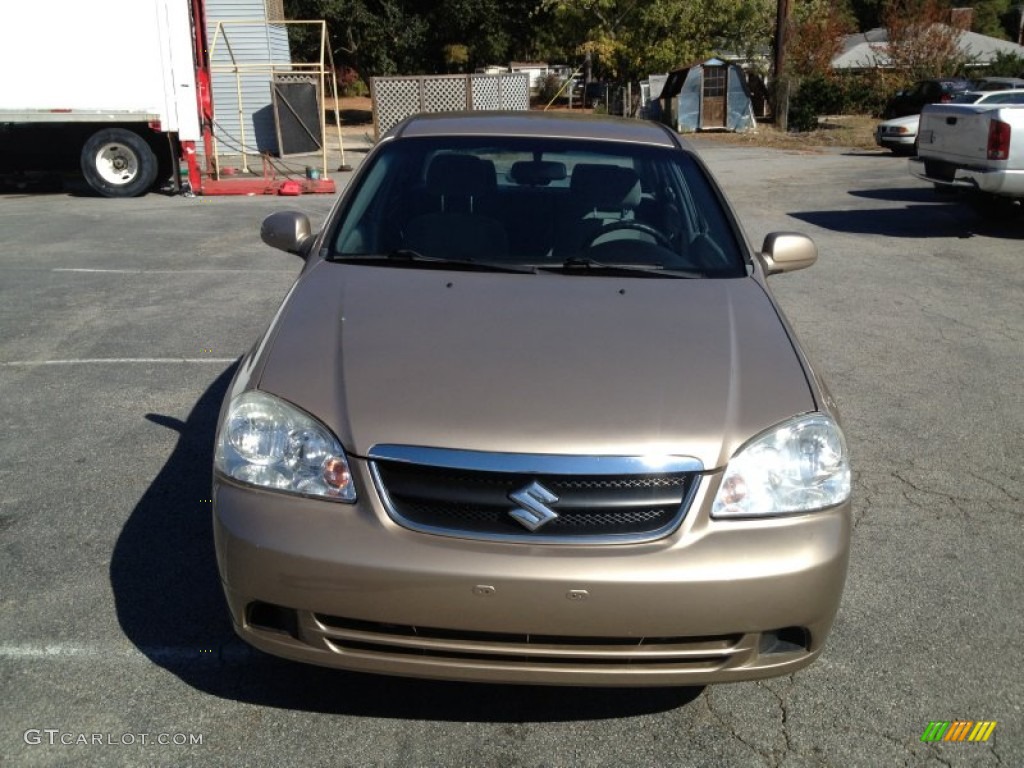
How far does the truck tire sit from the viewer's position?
1638 cm

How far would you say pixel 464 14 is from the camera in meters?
37.3

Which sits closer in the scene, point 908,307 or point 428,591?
point 428,591

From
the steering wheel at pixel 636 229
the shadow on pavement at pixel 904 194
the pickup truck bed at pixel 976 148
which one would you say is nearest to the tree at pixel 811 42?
the shadow on pavement at pixel 904 194

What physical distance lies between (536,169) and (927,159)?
33.8 ft

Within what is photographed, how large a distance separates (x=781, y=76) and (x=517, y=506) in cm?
3034

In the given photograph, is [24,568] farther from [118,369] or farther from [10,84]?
[10,84]

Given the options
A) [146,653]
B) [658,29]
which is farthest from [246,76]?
[146,653]

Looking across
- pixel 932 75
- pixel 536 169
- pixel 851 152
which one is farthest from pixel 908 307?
pixel 932 75

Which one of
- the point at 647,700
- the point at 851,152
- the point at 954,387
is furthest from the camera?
the point at 851,152

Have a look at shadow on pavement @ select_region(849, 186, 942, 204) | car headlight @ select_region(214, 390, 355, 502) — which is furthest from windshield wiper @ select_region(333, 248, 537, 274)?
shadow on pavement @ select_region(849, 186, 942, 204)

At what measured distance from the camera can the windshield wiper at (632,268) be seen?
3.80m

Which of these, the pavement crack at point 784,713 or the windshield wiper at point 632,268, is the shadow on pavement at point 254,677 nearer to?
the pavement crack at point 784,713

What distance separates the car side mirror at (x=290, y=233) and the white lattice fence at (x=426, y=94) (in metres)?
18.4

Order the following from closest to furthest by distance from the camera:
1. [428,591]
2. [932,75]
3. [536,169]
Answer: [428,591] < [536,169] < [932,75]
